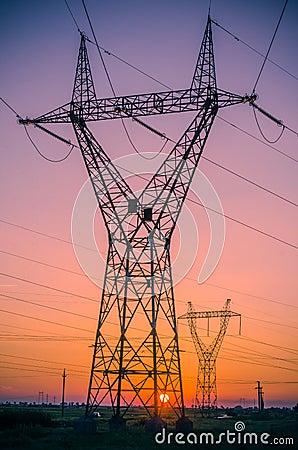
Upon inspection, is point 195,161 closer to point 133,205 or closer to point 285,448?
point 133,205

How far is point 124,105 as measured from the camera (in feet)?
127

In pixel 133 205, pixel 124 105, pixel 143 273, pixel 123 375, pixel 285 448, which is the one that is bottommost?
pixel 285 448

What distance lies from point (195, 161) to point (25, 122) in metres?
11.6

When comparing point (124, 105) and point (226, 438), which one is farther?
point (226, 438)

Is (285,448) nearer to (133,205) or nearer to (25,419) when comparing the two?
(133,205)

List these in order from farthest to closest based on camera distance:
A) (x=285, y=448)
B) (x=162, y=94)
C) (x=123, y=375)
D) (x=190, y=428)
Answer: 1. (x=190, y=428)
2. (x=123, y=375)
3. (x=162, y=94)
4. (x=285, y=448)

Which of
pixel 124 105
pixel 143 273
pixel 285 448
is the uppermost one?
pixel 124 105

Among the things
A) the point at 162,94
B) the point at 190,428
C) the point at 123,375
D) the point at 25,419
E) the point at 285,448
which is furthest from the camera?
the point at 25,419

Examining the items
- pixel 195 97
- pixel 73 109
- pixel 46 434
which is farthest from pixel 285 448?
pixel 73 109

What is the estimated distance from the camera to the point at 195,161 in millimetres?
42938

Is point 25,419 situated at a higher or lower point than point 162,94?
lower

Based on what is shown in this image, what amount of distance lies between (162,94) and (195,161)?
6.30 meters

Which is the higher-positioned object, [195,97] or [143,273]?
[195,97]

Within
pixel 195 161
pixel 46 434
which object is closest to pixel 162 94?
pixel 195 161
